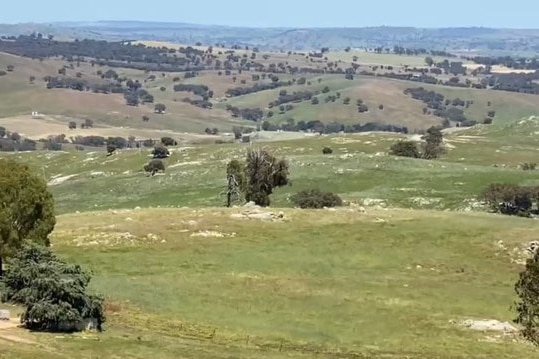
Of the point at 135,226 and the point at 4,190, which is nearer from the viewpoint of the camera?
the point at 4,190

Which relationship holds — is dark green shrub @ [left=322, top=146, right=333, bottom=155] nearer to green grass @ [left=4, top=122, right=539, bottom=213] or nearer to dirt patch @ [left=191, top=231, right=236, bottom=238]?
green grass @ [left=4, top=122, right=539, bottom=213]

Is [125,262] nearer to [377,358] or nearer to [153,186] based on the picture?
[377,358]

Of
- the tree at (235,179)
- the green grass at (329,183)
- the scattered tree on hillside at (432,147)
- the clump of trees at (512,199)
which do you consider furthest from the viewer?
the scattered tree on hillside at (432,147)

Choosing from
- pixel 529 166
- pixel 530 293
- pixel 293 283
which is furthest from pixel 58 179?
pixel 530 293

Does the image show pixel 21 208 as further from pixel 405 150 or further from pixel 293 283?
pixel 405 150

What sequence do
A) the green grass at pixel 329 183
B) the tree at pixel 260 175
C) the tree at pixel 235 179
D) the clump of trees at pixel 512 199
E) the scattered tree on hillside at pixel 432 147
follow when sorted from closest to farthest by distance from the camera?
the tree at pixel 260 175 → the tree at pixel 235 179 → the clump of trees at pixel 512 199 → the green grass at pixel 329 183 → the scattered tree on hillside at pixel 432 147

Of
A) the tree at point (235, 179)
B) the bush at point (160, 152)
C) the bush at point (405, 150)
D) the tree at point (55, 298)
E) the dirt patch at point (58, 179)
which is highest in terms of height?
the tree at point (55, 298)

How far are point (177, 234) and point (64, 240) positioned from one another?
10384mm

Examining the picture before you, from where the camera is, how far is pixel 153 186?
156 m

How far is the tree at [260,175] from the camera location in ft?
379

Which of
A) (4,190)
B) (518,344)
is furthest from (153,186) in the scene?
(518,344)

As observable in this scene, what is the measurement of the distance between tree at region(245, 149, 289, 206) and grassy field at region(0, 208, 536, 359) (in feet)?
62.1

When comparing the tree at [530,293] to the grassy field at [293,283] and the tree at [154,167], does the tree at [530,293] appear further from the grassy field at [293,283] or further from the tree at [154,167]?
the tree at [154,167]

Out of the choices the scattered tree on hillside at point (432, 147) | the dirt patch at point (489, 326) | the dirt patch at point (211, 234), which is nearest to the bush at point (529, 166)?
the scattered tree on hillside at point (432, 147)
